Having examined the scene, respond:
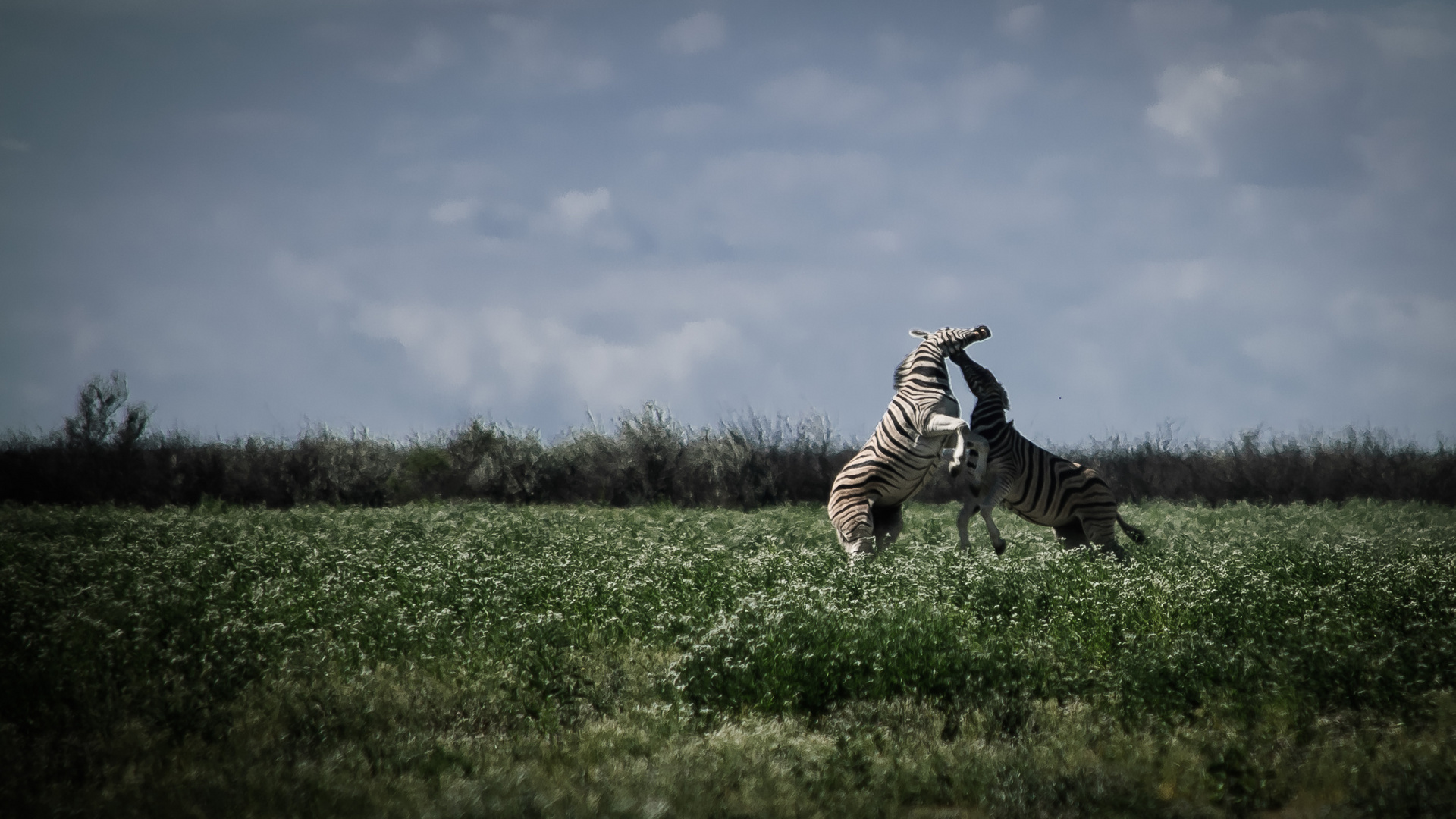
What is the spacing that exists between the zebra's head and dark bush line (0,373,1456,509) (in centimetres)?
1609

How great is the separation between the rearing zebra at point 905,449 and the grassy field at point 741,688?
1.07 metres

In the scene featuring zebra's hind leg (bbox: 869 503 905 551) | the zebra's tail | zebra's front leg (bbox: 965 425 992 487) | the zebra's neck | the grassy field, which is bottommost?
the grassy field

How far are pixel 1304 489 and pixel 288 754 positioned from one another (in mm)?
29542

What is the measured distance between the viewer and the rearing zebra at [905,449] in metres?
11.8

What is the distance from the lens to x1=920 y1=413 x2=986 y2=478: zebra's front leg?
11406 millimetres

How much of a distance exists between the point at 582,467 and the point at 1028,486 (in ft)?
63.6

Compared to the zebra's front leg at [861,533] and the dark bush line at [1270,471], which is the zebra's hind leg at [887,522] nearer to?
the zebra's front leg at [861,533]

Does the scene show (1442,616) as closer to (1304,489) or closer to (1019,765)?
(1019,765)

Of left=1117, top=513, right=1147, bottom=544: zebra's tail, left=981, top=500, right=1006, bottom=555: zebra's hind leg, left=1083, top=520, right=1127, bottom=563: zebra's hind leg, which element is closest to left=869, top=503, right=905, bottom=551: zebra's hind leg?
left=981, top=500, right=1006, bottom=555: zebra's hind leg

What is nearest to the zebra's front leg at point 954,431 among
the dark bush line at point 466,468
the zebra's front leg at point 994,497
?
the zebra's front leg at point 994,497

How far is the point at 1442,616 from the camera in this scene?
8.12 meters

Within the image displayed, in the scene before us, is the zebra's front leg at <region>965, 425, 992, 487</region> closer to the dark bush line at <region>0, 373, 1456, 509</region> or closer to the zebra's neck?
the zebra's neck

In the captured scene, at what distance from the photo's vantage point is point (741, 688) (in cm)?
702

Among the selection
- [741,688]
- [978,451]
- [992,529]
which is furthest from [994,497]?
[741,688]
